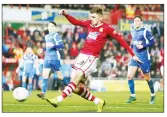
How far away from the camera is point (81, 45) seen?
18344 millimetres

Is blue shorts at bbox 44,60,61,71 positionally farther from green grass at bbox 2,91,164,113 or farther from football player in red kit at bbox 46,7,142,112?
football player in red kit at bbox 46,7,142,112

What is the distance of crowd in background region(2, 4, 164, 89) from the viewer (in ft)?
59.0

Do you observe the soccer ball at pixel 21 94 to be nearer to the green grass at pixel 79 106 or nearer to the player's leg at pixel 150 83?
the green grass at pixel 79 106

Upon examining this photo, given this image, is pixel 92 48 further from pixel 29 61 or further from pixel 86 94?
pixel 29 61

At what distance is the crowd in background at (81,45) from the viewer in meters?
18.0

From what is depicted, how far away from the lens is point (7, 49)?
60.0 feet

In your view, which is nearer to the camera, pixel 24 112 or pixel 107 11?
pixel 24 112

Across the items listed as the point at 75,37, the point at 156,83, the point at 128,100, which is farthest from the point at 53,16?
the point at 128,100

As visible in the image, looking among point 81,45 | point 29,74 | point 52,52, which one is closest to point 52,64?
point 52,52


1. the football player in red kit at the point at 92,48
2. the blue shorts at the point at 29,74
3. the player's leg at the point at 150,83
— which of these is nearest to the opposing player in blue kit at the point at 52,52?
the football player in red kit at the point at 92,48

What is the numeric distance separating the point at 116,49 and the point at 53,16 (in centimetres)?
250

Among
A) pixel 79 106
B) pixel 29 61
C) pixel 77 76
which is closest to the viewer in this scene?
pixel 77 76

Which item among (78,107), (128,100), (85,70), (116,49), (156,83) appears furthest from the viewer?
(116,49)
